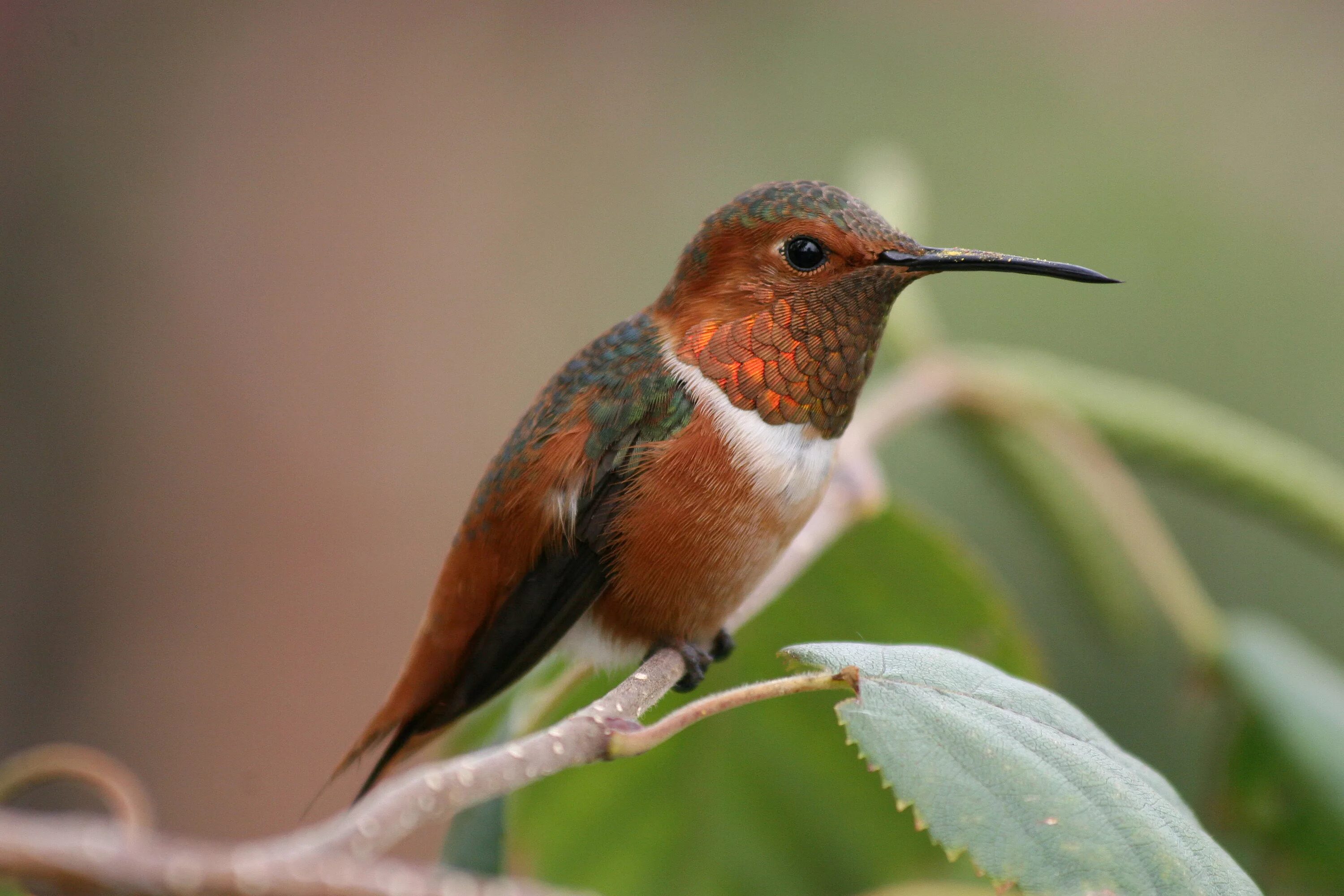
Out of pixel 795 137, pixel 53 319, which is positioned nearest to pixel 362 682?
pixel 53 319

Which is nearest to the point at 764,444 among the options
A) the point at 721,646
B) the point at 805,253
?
the point at 805,253

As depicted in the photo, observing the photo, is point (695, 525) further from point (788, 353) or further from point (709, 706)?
point (709, 706)

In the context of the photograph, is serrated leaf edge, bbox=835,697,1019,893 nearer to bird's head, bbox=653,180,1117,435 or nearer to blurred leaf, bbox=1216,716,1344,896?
bird's head, bbox=653,180,1117,435

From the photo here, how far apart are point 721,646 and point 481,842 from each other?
0.43m

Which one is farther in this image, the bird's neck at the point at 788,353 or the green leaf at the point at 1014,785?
the bird's neck at the point at 788,353

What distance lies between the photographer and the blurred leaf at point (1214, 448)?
194 cm

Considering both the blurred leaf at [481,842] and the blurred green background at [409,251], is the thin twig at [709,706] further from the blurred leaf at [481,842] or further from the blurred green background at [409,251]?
the blurred green background at [409,251]

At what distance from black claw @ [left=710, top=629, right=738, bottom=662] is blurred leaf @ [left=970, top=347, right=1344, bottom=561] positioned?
0.79 meters

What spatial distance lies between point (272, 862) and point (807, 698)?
1.24 meters

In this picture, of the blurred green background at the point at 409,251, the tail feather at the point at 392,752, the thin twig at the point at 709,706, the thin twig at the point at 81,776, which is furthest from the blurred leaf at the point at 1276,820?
the blurred green background at the point at 409,251

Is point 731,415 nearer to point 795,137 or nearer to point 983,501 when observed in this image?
point 983,501

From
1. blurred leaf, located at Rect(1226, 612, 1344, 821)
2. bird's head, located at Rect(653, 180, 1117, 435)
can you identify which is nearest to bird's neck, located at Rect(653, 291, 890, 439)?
bird's head, located at Rect(653, 180, 1117, 435)

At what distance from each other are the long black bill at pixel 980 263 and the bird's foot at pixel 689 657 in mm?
548

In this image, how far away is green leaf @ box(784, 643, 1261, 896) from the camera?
87cm
